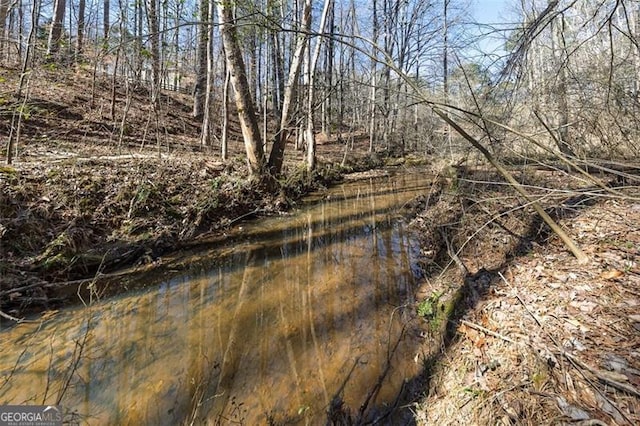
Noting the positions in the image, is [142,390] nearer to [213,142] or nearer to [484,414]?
[484,414]

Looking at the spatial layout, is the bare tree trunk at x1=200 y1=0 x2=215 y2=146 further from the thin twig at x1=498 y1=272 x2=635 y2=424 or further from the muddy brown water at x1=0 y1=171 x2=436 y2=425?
the thin twig at x1=498 y1=272 x2=635 y2=424

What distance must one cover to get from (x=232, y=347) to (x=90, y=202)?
3.95 metres

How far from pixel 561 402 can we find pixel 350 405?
1.46m

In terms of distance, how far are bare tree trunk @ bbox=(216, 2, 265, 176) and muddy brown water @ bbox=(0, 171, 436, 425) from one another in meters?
3.33

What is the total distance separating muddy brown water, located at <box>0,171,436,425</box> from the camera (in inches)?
102

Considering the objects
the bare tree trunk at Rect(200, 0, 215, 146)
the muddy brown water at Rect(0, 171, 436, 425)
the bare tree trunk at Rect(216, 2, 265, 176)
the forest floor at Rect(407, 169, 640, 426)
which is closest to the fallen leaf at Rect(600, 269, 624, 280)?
the forest floor at Rect(407, 169, 640, 426)

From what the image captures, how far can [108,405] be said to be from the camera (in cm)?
258

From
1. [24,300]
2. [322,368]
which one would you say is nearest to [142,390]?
[322,368]

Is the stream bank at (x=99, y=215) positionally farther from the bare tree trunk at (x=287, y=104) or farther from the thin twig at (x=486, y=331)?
the thin twig at (x=486, y=331)

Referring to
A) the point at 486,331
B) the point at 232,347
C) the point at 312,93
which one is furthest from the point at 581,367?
the point at 312,93

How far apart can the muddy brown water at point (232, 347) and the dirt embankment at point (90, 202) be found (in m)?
0.79

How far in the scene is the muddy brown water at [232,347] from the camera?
8.48ft

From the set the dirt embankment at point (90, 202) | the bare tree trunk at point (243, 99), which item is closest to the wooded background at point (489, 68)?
the bare tree trunk at point (243, 99)

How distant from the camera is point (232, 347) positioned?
3.24 metres
